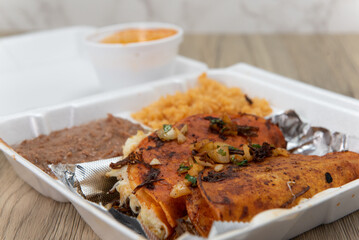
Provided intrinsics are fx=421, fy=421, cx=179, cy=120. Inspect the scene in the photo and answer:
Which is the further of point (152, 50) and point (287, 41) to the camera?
point (287, 41)

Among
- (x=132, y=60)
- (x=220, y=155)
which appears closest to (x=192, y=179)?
(x=220, y=155)

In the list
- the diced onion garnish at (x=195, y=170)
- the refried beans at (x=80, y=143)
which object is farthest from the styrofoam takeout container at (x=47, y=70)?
the diced onion garnish at (x=195, y=170)

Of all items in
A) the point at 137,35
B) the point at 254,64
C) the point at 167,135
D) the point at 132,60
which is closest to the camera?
the point at 167,135

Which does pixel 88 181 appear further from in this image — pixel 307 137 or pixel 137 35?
pixel 137 35

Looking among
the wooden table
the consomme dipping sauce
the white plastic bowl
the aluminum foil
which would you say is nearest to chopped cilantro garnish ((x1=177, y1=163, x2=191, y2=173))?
the wooden table

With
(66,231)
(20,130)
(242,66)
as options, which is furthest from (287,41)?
(66,231)

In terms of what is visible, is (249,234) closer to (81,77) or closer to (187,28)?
(81,77)

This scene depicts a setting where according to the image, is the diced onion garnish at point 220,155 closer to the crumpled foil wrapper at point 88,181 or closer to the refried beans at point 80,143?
the crumpled foil wrapper at point 88,181
